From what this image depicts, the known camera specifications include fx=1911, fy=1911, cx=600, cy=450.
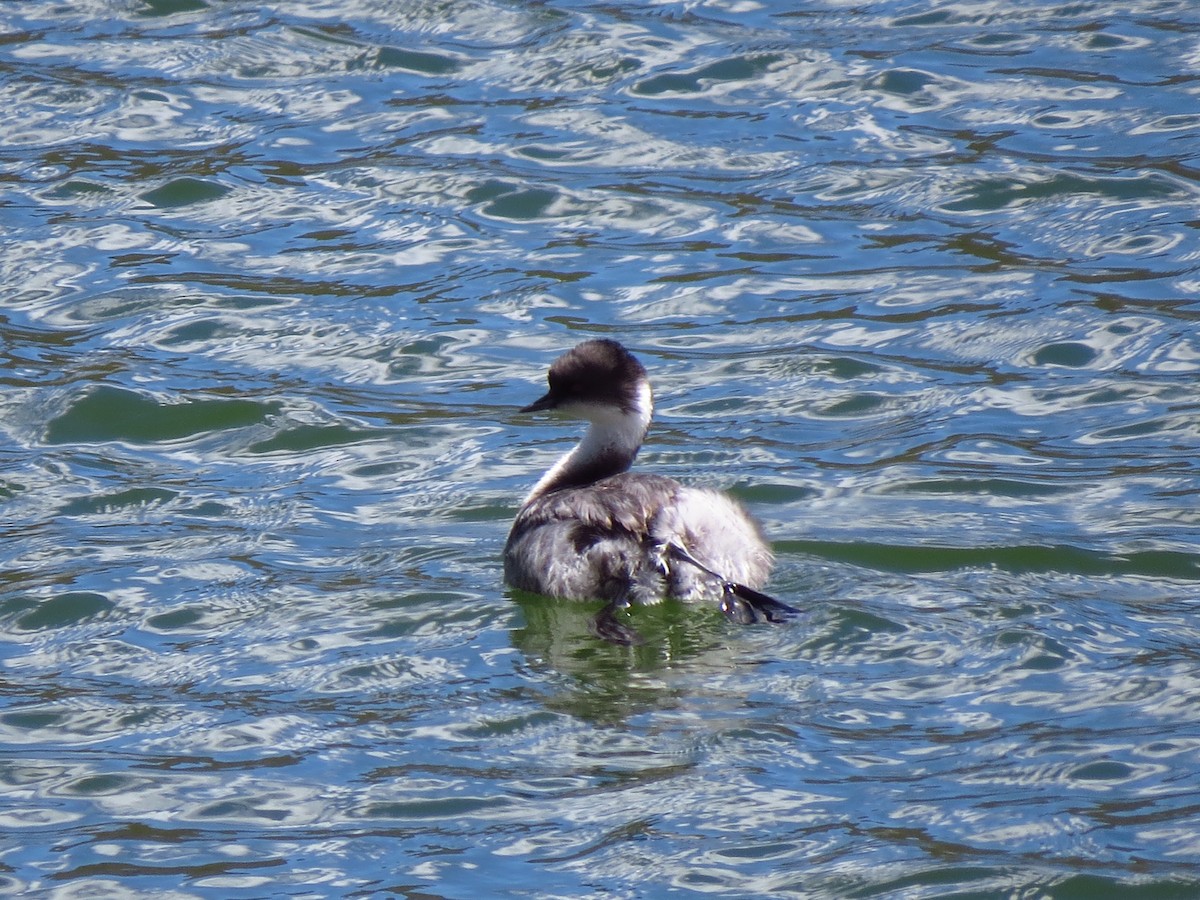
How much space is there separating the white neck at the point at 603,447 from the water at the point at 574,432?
0.46 metres

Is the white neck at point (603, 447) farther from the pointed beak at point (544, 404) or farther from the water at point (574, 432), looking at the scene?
the water at point (574, 432)

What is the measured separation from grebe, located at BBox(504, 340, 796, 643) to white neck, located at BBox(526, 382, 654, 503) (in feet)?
0.49

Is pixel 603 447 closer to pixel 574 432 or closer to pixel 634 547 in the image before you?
pixel 634 547

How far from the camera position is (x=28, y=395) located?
32.9 ft

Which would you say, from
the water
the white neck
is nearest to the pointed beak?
the white neck

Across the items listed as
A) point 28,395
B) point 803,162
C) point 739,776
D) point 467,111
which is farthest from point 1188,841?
point 467,111

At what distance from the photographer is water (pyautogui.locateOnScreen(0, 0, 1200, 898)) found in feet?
19.4

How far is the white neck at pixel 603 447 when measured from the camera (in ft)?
26.8

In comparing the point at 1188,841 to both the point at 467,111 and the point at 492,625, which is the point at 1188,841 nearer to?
the point at 492,625

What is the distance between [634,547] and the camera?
7.42 m

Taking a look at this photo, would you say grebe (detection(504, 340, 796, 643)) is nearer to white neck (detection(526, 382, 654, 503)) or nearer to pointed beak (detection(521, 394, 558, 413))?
white neck (detection(526, 382, 654, 503))

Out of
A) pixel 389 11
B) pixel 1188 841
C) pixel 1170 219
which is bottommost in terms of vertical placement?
pixel 1188 841

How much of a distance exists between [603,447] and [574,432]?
5.13 ft

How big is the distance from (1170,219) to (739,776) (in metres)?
6.79
